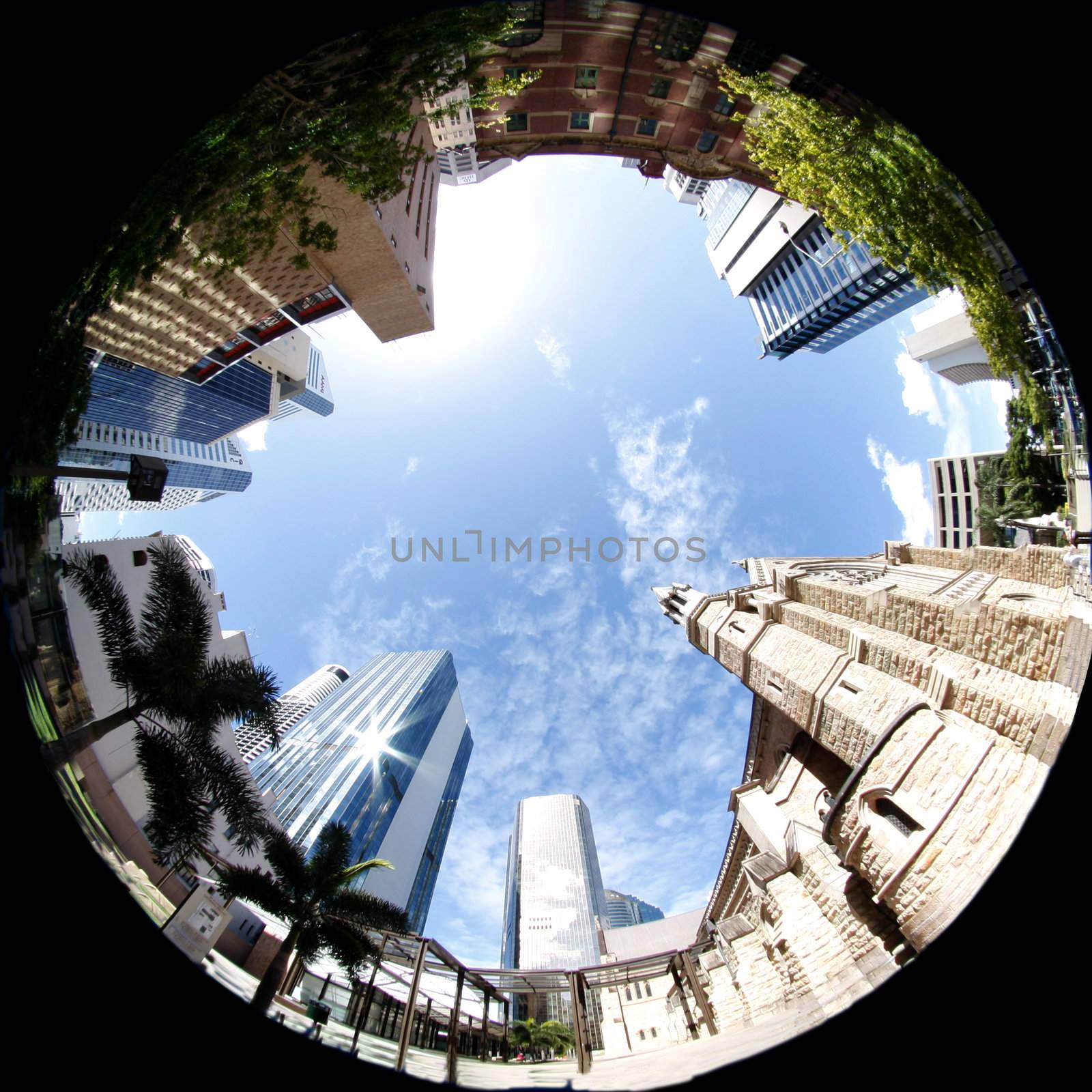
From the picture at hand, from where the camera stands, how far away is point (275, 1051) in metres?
4.04

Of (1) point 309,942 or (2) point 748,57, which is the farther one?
(2) point 748,57

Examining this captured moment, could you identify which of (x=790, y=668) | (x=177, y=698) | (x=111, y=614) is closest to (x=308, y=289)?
(x=111, y=614)

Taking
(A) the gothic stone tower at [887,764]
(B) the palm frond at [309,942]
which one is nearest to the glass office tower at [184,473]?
(B) the palm frond at [309,942]

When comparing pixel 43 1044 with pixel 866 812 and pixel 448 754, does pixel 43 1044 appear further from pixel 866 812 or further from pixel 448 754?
pixel 448 754

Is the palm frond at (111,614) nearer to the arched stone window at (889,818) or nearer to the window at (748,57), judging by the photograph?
the arched stone window at (889,818)

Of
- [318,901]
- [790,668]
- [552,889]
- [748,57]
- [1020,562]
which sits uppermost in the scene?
[748,57]

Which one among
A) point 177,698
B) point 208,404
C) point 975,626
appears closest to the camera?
point 177,698

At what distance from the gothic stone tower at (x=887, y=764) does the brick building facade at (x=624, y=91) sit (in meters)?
14.2

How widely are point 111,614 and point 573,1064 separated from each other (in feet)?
37.8

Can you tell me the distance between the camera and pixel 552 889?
105m

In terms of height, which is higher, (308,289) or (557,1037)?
(308,289)

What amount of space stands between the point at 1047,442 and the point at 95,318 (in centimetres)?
1472

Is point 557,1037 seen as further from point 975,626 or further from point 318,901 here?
point 975,626

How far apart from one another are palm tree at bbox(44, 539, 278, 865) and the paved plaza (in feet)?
10.4
